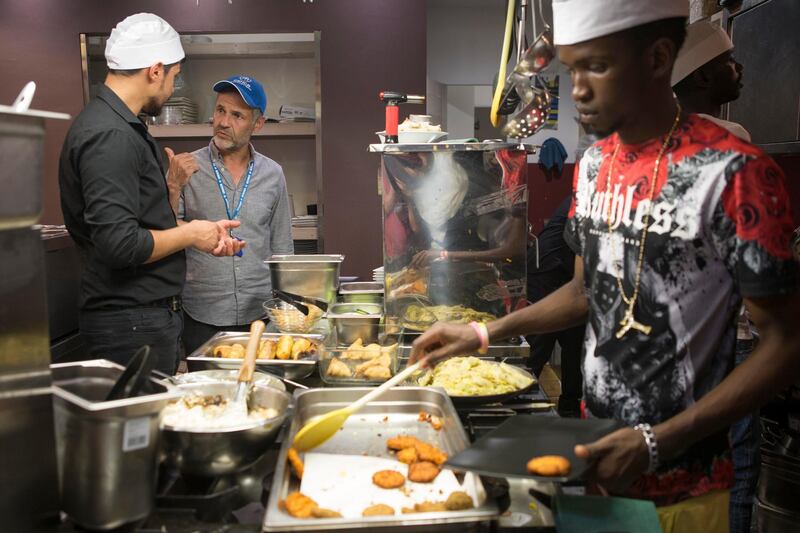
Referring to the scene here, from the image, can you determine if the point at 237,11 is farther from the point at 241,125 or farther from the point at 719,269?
the point at 719,269

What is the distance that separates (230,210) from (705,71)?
2.21m

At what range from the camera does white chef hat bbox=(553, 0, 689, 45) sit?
1.29 meters

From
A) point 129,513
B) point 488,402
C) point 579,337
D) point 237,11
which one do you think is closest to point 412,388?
point 488,402

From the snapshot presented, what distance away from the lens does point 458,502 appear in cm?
114

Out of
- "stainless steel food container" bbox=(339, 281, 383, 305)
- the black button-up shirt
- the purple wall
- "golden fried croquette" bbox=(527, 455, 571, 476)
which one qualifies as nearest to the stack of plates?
the purple wall

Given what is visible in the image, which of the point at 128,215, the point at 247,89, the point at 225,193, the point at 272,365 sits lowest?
the point at 272,365

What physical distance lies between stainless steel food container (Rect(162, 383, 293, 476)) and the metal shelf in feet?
13.4

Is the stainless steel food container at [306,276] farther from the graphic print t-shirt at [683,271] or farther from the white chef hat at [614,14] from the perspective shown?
the white chef hat at [614,14]

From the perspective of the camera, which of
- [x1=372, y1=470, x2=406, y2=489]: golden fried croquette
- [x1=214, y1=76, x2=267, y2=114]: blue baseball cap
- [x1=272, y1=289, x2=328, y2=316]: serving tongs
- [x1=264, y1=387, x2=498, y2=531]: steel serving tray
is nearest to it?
[x1=264, y1=387, x2=498, y2=531]: steel serving tray

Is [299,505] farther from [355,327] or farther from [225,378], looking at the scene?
[355,327]

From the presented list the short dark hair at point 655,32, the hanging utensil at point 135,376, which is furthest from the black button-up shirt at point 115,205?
the short dark hair at point 655,32

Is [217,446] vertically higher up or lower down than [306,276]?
lower down

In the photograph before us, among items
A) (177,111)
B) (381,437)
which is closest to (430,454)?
(381,437)

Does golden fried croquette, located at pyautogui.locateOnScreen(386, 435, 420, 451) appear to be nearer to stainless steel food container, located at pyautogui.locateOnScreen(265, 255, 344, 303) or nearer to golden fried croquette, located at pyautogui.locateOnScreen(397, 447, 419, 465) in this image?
golden fried croquette, located at pyautogui.locateOnScreen(397, 447, 419, 465)
